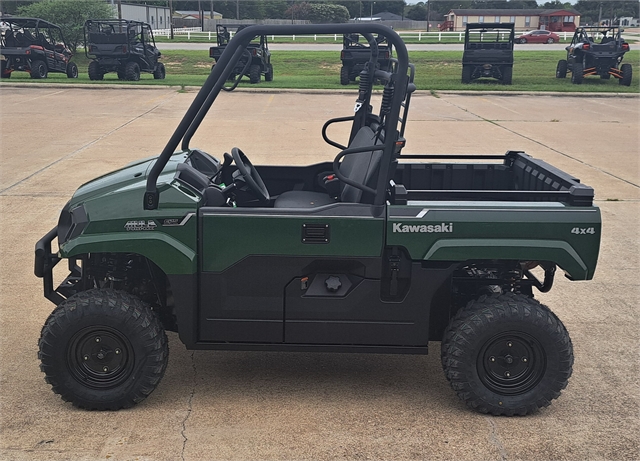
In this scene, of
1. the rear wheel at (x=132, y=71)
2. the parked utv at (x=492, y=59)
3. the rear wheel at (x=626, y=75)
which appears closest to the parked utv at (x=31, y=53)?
the rear wheel at (x=132, y=71)

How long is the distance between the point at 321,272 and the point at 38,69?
877 inches

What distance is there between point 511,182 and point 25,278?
145 inches

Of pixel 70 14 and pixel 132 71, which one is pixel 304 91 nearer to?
pixel 132 71

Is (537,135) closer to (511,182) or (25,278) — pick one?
(511,182)

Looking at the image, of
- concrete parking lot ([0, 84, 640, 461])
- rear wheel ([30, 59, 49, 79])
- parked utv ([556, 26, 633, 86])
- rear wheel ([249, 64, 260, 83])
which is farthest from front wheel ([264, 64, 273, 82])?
concrete parking lot ([0, 84, 640, 461])

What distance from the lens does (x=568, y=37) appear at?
167ft

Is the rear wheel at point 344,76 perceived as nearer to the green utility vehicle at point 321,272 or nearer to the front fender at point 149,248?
the green utility vehicle at point 321,272

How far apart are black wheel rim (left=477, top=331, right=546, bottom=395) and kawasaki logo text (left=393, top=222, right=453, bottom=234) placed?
609 millimetres

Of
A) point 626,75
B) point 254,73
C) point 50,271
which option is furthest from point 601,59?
point 50,271

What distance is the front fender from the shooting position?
381 cm

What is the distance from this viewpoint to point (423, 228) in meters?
3.79

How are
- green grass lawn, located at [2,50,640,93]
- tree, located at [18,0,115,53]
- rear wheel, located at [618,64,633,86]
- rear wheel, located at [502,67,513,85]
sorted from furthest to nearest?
tree, located at [18,0,115,53] → rear wheel, located at [618,64,633,86] → rear wheel, located at [502,67,513,85] → green grass lawn, located at [2,50,640,93]

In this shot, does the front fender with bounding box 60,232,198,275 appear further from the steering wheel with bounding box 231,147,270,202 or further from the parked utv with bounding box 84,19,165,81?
the parked utv with bounding box 84,19,165,81

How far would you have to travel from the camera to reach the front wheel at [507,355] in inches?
151
